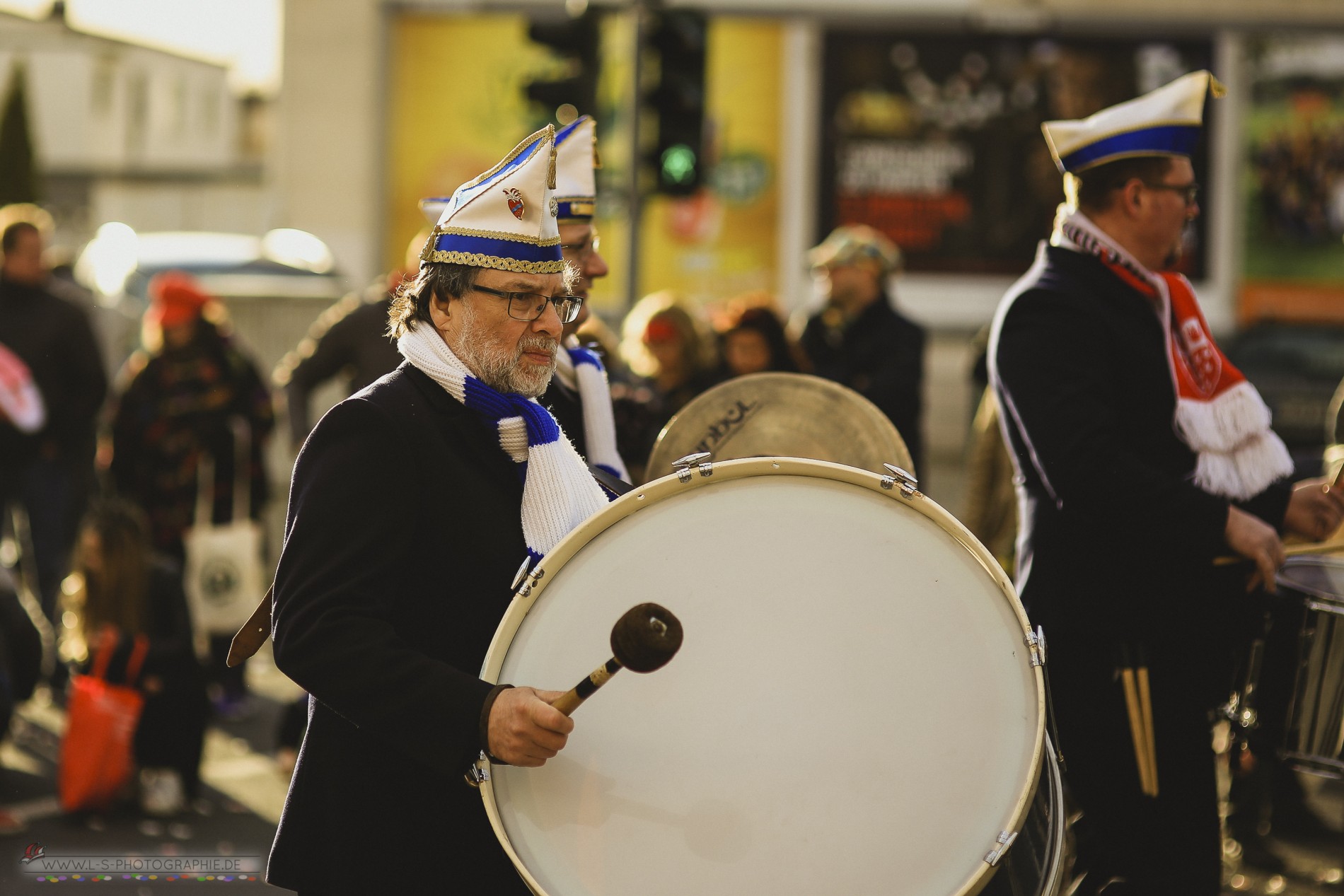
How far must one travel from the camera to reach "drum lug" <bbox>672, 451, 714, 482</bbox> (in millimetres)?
2371

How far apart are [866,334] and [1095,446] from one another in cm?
382

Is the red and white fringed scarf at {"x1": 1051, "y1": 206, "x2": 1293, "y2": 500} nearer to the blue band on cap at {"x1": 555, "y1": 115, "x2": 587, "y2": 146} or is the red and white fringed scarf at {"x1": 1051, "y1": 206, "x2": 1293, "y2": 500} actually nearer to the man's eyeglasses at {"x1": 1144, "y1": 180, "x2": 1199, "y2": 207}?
the man's eyeglasses at {"x1": 1144, "y1": 180, "x2": 1199, "y2": 207}

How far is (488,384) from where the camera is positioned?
259 centimetres

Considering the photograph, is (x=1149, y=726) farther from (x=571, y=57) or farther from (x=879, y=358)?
(x=571, y=57)

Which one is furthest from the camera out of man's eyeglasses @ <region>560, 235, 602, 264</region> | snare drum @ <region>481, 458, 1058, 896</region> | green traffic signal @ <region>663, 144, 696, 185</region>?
green traffic signal @ <region>663, 144, 696, 185</region>

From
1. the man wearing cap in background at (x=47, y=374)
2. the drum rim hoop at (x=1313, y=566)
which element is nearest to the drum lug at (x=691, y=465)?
the drum rim hoop at (x=1313, y=566)

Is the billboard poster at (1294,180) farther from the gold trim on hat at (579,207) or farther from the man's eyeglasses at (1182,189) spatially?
the gold trim on hat at (579,207)

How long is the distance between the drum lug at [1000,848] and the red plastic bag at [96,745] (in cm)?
436

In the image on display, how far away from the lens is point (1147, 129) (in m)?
3.63

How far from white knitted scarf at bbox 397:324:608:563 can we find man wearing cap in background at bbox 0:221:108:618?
5825mm

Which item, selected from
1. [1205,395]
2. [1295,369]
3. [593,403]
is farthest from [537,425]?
[1295,369]

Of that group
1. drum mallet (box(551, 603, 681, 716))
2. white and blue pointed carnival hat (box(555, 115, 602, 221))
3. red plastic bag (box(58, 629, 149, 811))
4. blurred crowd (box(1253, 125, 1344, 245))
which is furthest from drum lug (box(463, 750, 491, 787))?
blurred crowd (box(1253, 125, 1344, 245))

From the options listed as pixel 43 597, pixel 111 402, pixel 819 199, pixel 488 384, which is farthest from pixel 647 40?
pixel 819 199

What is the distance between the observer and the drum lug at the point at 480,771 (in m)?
2.32
